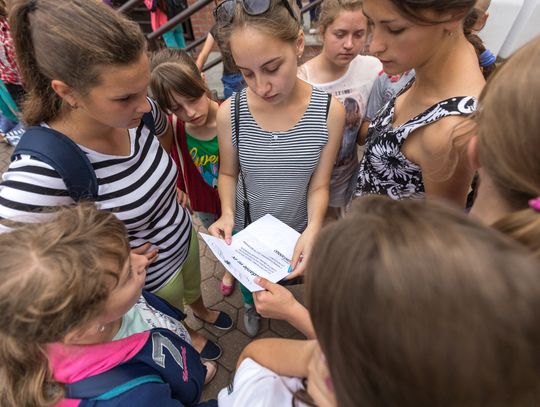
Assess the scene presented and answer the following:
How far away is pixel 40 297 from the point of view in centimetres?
84

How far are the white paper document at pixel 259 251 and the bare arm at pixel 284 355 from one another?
0.35 m

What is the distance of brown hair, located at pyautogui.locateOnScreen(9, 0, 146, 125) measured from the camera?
3.64 feet

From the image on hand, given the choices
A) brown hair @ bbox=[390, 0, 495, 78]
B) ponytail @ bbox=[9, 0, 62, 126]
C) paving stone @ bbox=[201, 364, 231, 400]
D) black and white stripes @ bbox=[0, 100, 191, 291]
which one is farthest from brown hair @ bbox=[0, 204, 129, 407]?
paving stone @ bbox=[201, 364, 231, 400]

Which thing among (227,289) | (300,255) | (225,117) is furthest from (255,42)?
(227,289)

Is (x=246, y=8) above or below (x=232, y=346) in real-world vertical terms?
above

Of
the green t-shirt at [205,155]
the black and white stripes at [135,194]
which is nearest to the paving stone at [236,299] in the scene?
the black and white stripes at [135,194]

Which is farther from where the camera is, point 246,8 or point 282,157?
point 282,157

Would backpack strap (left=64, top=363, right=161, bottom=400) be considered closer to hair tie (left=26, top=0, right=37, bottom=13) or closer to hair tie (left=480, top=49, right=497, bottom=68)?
hair tie (left=26, top=0, right=37, bottom=13)

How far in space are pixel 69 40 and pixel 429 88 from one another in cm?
136

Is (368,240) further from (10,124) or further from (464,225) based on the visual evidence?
(10,124)

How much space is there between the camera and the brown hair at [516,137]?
674mm

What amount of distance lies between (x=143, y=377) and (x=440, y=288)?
95cm

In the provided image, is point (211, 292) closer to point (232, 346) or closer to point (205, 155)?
point (232, 346)

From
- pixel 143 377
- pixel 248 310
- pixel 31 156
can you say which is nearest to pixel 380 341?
pixel 143 377
